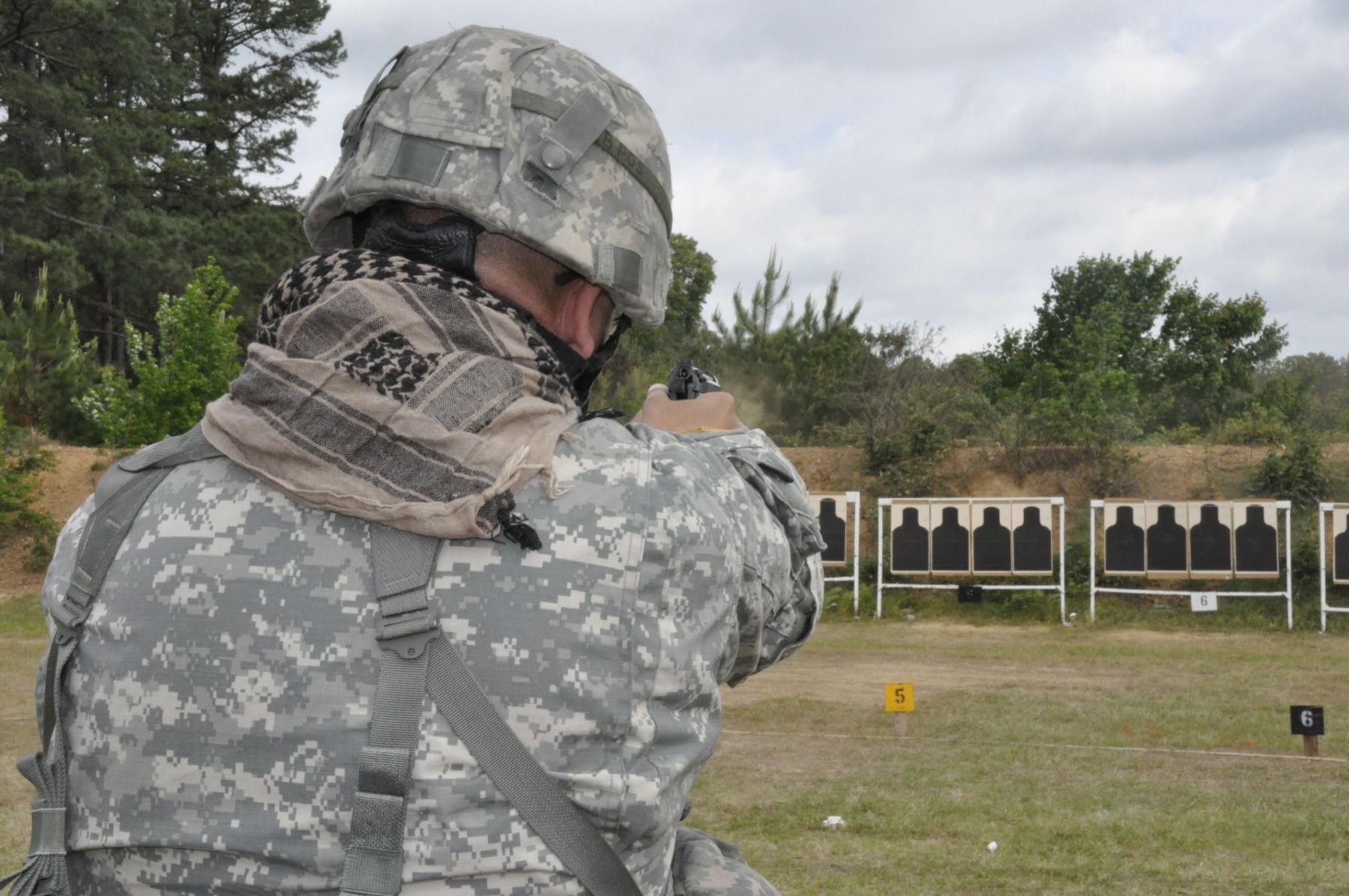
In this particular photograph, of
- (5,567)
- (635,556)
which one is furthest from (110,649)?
(5,567)

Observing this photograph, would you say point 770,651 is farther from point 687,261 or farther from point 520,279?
point 687,261

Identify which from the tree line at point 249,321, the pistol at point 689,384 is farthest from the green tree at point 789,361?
the pistol at point 689,384

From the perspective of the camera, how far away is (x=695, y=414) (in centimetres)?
167

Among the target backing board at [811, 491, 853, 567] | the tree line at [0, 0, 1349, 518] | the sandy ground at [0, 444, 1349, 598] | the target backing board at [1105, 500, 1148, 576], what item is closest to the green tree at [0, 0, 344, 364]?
the tree line at [0, 0, 1349, 518]

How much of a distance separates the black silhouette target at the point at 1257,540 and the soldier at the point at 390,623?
594 inches

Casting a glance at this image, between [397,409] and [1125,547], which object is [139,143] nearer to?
[1125,547]

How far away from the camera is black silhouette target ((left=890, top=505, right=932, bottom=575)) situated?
16.3 metres

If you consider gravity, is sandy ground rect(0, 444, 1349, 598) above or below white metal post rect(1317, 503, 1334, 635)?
above

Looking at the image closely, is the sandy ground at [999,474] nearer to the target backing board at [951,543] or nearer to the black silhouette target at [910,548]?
the black silhouette target at [910,548]

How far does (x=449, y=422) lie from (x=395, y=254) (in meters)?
0.25

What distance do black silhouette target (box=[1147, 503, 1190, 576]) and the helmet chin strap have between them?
49.6 ft

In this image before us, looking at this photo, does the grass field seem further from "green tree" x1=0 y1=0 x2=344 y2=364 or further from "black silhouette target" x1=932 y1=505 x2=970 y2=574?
"green tree" x1=0 y1=0 x2=344 y2=364

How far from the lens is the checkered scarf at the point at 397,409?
3.97 feet

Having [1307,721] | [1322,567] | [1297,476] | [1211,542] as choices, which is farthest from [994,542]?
[1307,721]
